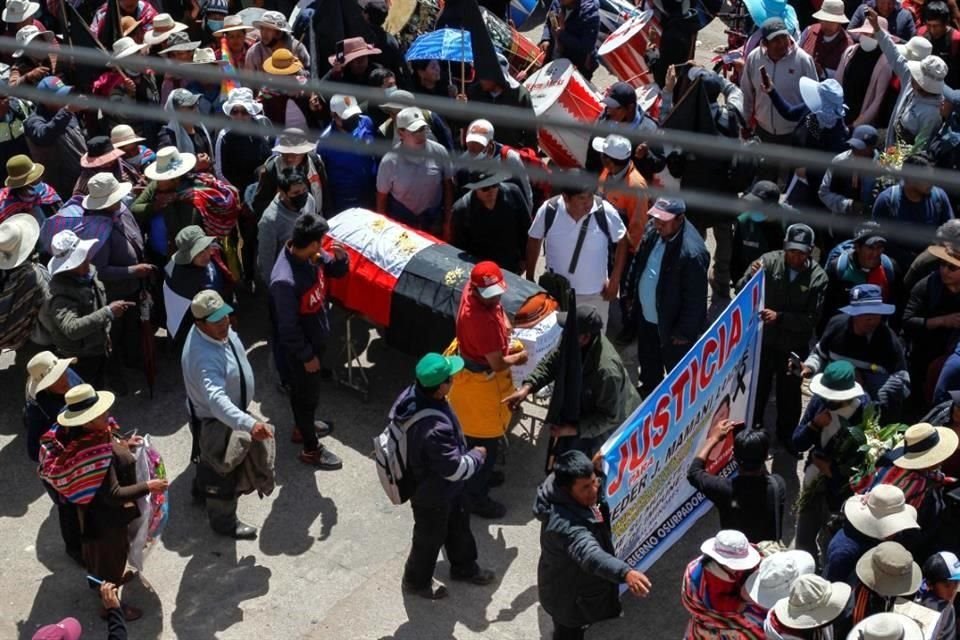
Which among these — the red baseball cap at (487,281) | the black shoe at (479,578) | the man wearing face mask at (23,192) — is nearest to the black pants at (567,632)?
the black shoe at (479,578)

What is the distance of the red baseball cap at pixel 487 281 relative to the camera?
841cm

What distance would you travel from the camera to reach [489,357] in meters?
8.51

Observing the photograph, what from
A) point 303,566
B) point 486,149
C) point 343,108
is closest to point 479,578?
point 303,566

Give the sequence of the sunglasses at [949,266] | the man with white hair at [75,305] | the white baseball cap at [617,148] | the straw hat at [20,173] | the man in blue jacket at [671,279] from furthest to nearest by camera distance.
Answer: the white baseball cap at [617,148], the straw hat at [20,173], the man in blue jacket at [671,279], the man with white hair at [75,305], the sunglasses at [949,266]

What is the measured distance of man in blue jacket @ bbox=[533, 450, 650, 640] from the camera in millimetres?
6844

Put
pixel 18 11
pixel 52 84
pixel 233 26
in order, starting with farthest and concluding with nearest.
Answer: pixel 18 11, pixel 233 26, pixel 52 84

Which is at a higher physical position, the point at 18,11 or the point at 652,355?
the point at 18,11

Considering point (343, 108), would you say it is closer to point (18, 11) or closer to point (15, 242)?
point (15, 242)

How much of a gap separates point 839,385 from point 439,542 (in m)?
2.33

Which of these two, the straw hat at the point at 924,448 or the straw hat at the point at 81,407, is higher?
the straw hat at the point at 81,407

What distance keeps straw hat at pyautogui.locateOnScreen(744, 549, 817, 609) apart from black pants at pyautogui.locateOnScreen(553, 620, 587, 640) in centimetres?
123

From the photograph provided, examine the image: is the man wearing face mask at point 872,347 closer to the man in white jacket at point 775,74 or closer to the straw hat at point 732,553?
the straw hat at point 732,553

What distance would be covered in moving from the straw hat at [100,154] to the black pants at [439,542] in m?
3.56

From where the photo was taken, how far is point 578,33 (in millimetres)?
13109
